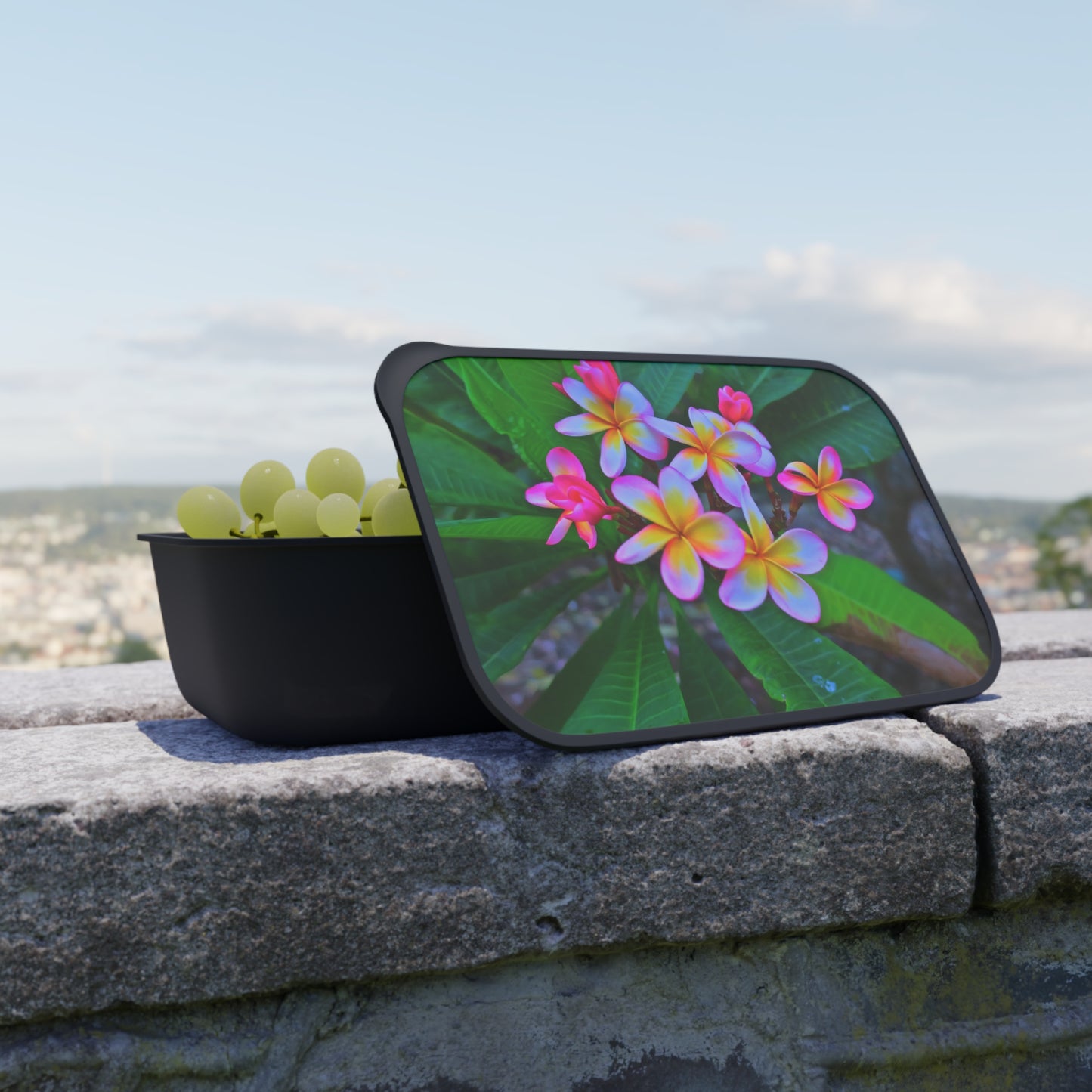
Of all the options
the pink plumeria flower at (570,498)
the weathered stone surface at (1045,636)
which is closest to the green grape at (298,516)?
the pink plumeria flower at (570,498)

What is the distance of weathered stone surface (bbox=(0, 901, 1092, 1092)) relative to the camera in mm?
1109

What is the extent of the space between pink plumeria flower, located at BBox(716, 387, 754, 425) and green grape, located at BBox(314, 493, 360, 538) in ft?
1.81

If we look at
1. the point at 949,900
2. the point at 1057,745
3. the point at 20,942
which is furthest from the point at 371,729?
the point at 1057,745

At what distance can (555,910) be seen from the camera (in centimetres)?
113

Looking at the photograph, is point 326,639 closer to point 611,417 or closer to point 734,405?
point 611,417

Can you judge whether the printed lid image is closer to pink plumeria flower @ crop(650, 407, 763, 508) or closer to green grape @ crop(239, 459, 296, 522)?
pink plumeria flower @ crop(650, 407, 763, 508)

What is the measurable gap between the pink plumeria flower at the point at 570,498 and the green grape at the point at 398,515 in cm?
14

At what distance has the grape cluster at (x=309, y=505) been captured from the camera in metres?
1.22

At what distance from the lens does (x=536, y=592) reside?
1.18 m

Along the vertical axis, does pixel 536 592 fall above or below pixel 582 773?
above

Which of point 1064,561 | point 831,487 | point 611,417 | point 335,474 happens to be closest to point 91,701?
point 335,474

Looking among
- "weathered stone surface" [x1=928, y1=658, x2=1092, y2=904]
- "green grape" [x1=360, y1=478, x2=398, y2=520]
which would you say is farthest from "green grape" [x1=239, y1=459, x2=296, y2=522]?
"weathered stone surface" [x1=928, y1=658, x2=1092, y2=904]

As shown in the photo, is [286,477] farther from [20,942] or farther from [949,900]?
[949,900]

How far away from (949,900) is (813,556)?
456 millimetres
